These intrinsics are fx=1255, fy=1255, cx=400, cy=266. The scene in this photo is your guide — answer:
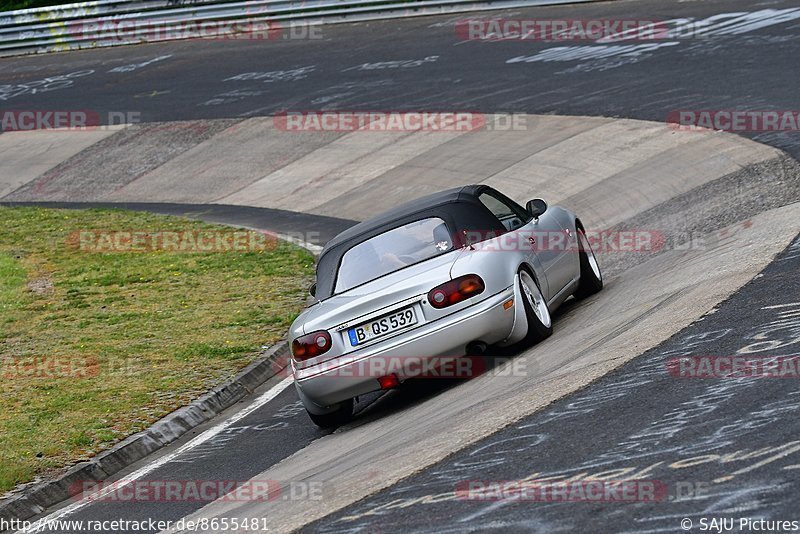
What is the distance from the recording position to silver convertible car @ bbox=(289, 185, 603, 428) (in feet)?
28.8

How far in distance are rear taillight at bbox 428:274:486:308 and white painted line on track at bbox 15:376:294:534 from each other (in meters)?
2.16

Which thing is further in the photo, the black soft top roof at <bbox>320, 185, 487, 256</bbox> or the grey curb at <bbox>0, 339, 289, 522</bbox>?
the black soft top roof at <bbox>320, 185, 487, 256</bbox>

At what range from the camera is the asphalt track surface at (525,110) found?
5.86 meters

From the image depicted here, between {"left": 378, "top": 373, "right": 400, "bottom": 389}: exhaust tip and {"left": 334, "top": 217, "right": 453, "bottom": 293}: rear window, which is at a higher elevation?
{"left": 334, "top": 217, "right": 453, "bottom": 293}: rear window

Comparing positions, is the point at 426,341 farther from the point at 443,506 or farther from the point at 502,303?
the point at 443,506

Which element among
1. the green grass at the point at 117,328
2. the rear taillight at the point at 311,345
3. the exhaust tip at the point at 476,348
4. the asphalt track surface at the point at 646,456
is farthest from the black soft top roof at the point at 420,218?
the asphalt track surface at the point at 646,456

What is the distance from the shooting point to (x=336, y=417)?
9.23m

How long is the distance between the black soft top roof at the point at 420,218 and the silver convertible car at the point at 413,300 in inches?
0.4

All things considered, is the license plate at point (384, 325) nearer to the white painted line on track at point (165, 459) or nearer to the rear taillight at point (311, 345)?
the rear taillight at point (311, 345)

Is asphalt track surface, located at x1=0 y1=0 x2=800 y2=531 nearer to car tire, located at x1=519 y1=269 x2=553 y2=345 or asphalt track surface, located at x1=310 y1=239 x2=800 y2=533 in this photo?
asphalt track surface, located at x1=310 y1=239 x2=800 y2=533

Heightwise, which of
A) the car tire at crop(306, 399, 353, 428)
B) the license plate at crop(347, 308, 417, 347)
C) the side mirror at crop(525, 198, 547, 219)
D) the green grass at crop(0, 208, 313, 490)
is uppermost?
the side mirror at crop(525, 198, 547, 219)

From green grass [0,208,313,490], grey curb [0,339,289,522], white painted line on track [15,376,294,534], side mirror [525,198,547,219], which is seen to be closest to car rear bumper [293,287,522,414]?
white painted line on track [15,376,294,534]

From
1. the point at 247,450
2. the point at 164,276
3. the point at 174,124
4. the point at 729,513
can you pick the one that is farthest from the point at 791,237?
the point at 174,124

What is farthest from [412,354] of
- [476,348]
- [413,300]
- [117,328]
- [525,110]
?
[525,110]
